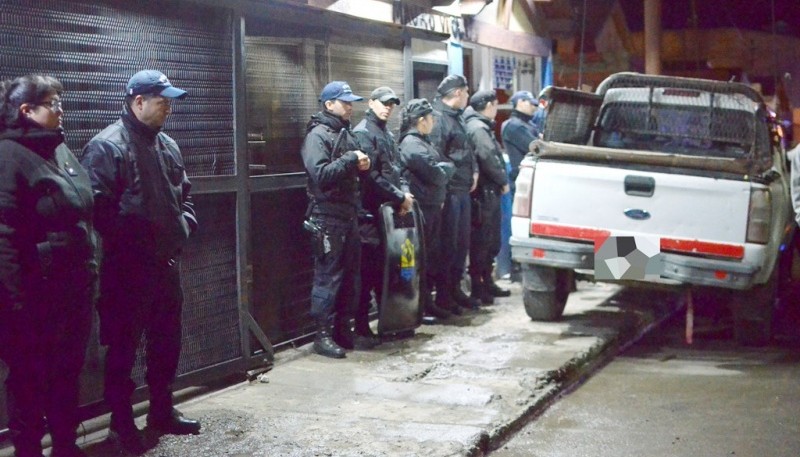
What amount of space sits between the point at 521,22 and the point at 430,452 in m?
9.37

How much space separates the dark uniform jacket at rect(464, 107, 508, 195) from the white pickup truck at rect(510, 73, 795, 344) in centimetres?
85

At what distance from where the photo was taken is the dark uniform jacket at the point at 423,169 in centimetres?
927

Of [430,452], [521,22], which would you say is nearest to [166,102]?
[430,452]

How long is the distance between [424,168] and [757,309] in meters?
3.05

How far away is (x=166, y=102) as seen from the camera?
5773mm

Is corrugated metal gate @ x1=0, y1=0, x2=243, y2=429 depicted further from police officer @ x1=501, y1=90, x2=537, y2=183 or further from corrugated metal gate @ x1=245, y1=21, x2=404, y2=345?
police officer @ x1=501, y1=90, x2=537, y2=183

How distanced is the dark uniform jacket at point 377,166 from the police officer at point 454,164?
4.39 feet

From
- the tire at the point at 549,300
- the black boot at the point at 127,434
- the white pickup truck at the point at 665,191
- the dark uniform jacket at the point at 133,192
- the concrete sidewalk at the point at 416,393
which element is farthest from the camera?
the tire at the point at 549,300

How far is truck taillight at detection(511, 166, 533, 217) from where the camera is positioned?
9070mm

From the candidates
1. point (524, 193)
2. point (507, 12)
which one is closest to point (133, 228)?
point (524, 193)

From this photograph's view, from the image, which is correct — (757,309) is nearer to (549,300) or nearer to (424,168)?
(549,300)

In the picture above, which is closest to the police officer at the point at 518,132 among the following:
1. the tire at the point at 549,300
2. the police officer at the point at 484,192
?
the police officer at the point at 484,192

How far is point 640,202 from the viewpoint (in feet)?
28.2

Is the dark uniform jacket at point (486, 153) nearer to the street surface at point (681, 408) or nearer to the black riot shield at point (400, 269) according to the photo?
the black riot shield at point (400, 269)
